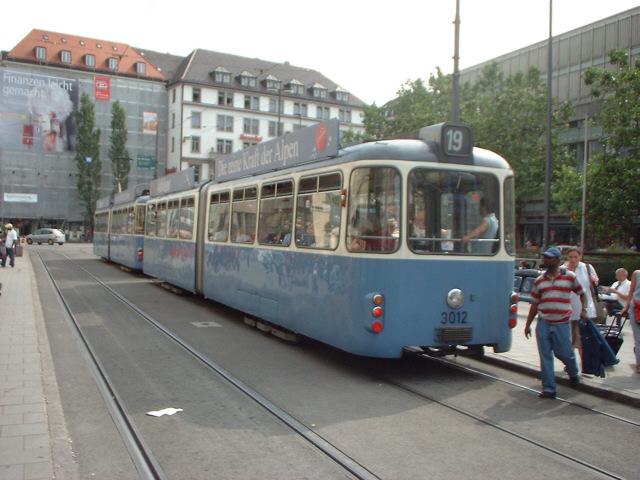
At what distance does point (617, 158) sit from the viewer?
2256cm

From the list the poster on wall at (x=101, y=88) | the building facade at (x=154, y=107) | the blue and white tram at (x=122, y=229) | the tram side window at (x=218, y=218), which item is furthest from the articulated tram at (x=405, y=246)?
the building facade at (x=154, y=107)

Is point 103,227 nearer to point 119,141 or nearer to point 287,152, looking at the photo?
point 287,152

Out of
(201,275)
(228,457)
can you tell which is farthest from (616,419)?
(201,275)

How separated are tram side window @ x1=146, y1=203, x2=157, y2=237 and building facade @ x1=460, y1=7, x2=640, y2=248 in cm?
2973

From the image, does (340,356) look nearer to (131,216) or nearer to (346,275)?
(346,275)

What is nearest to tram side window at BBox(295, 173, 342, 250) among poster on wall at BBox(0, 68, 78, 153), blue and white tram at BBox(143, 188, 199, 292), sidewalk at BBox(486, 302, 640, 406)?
sidewalk at BBox(486, 302, 640, 406)

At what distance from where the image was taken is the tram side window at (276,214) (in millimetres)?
9961

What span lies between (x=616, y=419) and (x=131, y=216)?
2111cm

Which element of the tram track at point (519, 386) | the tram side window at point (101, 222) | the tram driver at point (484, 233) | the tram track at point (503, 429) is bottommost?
the tram track at point (519, 386)

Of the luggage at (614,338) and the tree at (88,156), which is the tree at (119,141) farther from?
the luggage at (614,338)

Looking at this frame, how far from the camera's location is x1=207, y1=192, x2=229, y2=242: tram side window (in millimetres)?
13219

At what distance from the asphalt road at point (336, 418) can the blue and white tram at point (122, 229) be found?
13.6m

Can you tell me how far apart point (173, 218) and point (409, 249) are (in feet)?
Result: 36.7

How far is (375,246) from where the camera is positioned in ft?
25.9
